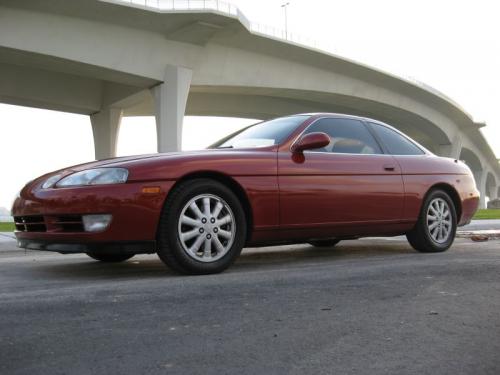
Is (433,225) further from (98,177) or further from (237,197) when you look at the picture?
(98,177)

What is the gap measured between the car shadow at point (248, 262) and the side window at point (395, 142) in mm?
1101

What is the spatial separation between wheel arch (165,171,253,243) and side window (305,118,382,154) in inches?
40.9

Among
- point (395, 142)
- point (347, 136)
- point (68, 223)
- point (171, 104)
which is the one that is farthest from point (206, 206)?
point (171, 104)

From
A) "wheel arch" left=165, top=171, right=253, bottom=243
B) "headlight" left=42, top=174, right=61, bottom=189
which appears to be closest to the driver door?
"wheel arch" left=165, top=171, right=253, bottom=243

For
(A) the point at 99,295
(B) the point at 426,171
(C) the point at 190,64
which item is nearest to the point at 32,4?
(C) the point at 190,64

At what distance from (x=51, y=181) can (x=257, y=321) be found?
2428 mm

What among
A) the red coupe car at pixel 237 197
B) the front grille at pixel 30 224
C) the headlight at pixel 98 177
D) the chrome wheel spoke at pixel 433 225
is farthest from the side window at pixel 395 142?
the front grille at pixel 30 224

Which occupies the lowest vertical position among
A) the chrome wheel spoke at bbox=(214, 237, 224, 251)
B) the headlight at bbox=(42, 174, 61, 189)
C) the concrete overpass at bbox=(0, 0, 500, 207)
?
the chrome wheel spoke at bbox=(214, 237, 224, 251)

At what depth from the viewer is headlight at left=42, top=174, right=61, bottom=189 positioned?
462 centimetres

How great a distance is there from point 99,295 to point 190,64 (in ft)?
72.4

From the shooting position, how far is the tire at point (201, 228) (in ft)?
14.6

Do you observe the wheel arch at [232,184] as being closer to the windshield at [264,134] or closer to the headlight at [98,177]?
the headlight at [98,177]

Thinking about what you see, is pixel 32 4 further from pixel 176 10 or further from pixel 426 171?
pixel 426 171

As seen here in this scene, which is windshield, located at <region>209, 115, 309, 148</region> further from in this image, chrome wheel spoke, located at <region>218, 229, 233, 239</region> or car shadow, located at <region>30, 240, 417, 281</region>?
car shadow, located at <region>30, 240, 417, 281</region>
